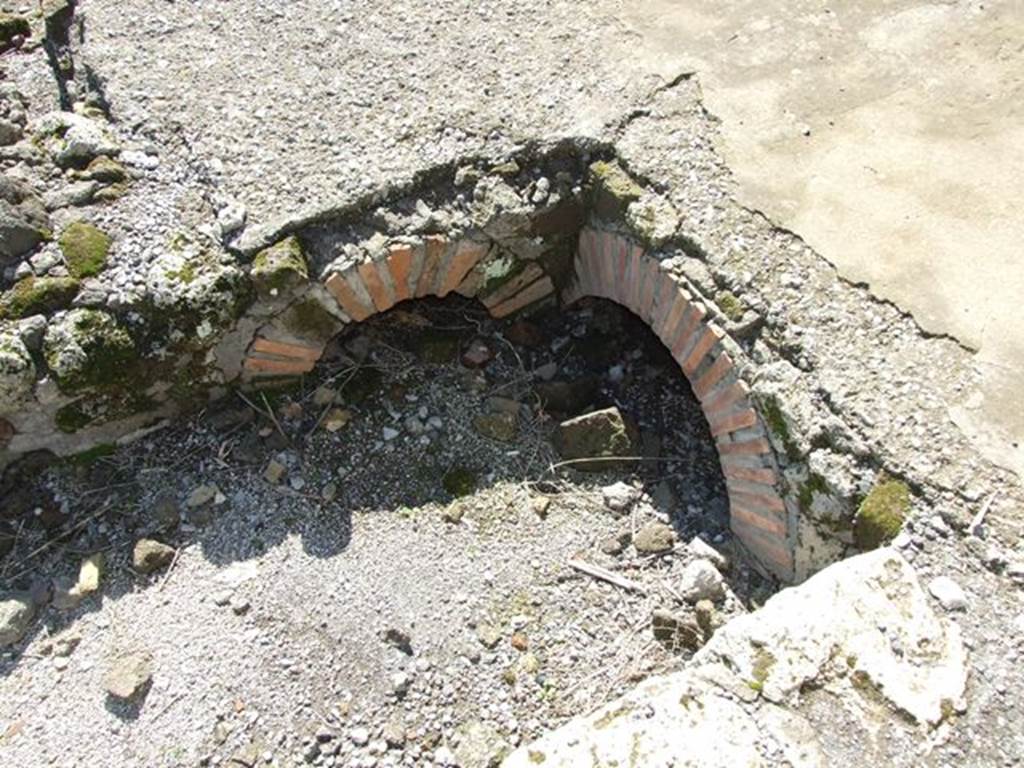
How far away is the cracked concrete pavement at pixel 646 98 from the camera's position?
3.10 metres

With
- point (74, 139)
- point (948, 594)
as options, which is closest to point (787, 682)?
point (948, 594)

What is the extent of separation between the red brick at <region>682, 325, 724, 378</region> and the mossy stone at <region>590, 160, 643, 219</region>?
57 centimetres

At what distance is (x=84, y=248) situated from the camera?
3.20m

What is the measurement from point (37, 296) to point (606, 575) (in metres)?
2.29

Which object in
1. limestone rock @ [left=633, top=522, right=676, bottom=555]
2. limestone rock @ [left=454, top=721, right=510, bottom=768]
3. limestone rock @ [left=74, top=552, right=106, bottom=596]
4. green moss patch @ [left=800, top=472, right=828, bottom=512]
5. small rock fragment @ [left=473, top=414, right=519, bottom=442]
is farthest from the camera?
small rock fragment @ [left=473, top=414, right=519, bottom=442]

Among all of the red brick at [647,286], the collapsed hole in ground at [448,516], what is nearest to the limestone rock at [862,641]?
the collapsed hole in ground at [448,516]

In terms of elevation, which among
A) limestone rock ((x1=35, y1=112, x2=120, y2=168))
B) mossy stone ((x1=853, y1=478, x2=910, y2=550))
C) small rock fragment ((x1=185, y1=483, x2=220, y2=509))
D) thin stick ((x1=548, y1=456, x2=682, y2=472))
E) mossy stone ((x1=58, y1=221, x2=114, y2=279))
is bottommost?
thin stick ((x1=548, y1=456, x2=682, y2=472))

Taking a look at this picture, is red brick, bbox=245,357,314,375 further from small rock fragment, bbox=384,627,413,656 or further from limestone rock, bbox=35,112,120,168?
small rock fragment, bbox=384,627,413,656

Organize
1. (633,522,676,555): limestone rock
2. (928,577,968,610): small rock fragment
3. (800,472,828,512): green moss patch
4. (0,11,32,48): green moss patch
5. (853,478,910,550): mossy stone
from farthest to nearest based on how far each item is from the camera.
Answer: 1. (0,11,32,48): green moss patch
2. (633,522,676,555): limestone rock
3. (800,472,828,512): green moss patch
4. (853,478,910,550): mossy stone
5. (928,577,968,610): small rock fragment

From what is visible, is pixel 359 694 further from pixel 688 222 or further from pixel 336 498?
pixel 688 222

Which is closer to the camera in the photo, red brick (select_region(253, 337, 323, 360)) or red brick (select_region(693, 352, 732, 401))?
red brick (select_region(693, 352, 732, 401))

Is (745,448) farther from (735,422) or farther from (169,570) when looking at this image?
(169,570)

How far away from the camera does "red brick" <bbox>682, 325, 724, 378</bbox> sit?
3.03 meters

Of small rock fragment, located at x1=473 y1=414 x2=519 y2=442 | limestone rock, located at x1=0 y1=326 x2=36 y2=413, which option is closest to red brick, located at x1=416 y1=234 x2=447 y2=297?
small rock fragment, located at x1=473 y1=414 x2=519 y2=442
